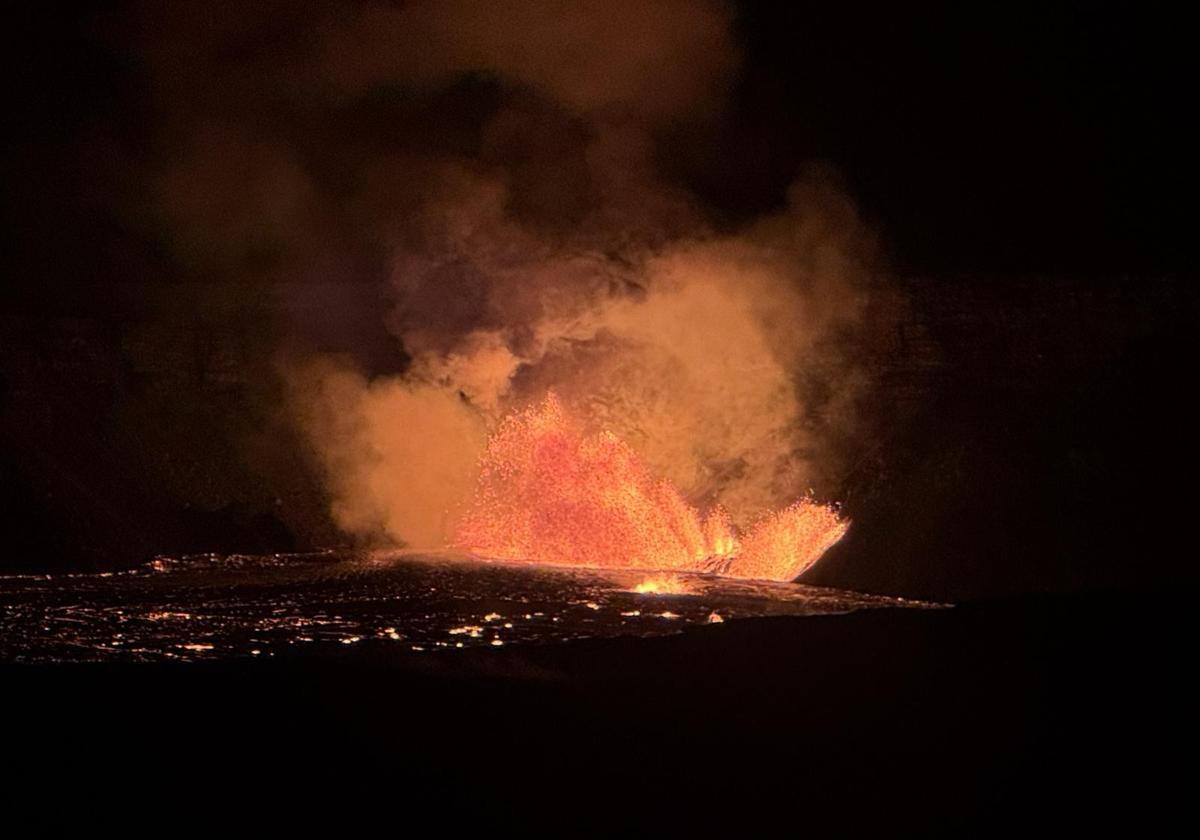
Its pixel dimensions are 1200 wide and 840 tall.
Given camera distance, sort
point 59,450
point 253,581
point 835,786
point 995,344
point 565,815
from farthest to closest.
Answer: point 995,344, point 59,450, point 253,581, point 835,786, point 565,815

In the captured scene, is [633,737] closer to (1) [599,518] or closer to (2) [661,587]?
(2) [661,587]

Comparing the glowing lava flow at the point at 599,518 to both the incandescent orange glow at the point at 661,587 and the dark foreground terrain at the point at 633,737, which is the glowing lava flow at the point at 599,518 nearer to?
the incandescent orange glow at the point at 661,587

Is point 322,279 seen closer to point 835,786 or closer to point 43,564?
point 43,564

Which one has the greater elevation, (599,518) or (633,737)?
(599,518)

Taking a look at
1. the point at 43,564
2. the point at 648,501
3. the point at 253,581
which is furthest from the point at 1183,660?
the point at 43,564

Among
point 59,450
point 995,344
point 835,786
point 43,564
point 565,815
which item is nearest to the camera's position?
point 565,815

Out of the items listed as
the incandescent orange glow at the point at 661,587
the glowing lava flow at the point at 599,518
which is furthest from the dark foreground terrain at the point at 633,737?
the glowing lava flow at the point at 599,518

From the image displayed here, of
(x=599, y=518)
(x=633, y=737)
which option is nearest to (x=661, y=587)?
(x=599, y=518)
